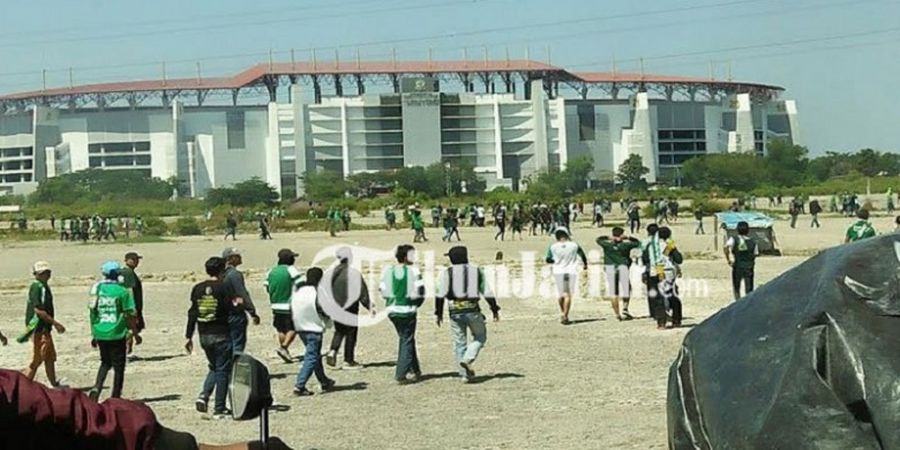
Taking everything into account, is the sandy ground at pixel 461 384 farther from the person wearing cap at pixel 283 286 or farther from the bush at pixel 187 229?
the bush at pixel 187 229

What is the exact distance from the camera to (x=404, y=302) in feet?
43.9

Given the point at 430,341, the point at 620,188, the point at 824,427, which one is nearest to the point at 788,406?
the point at 824,427

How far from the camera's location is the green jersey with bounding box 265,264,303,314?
14.3m

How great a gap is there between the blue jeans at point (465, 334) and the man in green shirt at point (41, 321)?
13.0 ft

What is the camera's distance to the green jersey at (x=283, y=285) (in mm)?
14281

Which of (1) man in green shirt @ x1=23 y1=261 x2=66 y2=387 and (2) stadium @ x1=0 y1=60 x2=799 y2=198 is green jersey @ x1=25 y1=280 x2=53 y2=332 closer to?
(1) man in green shirt @ x1=23 y1=261 x2=66 y2=387

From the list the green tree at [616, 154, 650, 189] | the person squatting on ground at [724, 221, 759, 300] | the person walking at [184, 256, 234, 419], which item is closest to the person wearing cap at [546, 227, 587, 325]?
the person squatting on ground at [724, 221, 759, 300]

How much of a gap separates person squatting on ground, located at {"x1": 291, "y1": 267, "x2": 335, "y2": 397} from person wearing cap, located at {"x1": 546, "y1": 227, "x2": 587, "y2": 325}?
5922 mm

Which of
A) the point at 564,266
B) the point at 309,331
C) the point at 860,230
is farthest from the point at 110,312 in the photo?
the point at 860,230

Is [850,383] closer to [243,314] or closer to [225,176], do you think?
[243,314]

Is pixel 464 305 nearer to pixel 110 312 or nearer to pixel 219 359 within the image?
pixel 219 359

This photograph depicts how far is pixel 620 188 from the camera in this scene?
127m

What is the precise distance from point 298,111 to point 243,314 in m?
120

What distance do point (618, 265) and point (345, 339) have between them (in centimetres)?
544
